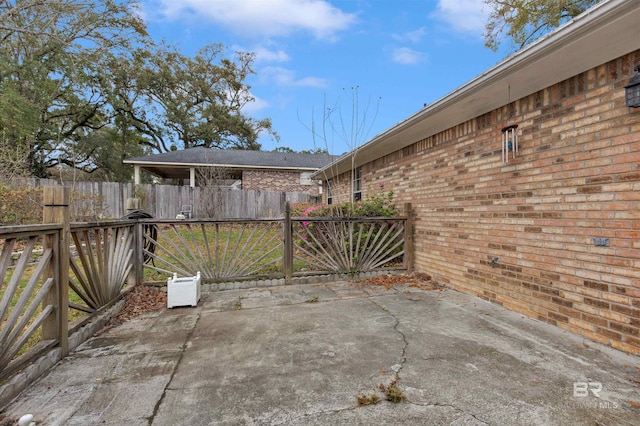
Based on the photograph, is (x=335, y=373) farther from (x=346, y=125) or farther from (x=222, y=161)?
(x=222, y=161)

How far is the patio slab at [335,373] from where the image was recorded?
1.88 meters

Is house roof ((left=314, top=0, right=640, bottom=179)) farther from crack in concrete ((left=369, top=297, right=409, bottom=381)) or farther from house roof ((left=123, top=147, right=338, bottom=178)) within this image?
house roof ((left=123, top=147, right=338, bottom=178))

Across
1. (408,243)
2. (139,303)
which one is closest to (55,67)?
(139,303)

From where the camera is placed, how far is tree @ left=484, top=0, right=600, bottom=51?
8.88 meters

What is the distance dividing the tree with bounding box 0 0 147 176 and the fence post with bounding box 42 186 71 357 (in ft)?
32.0

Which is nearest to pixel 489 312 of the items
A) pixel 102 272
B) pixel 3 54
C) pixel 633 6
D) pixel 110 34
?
pixel 633 6

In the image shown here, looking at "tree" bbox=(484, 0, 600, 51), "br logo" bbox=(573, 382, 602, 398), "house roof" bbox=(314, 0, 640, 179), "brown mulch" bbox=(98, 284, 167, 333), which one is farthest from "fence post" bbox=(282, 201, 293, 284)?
"tree" bbox=(484, 0, 600, 51)

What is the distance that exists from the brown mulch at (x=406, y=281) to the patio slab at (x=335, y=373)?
132cm

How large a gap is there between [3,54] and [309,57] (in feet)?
49.1

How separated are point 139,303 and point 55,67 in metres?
19.4

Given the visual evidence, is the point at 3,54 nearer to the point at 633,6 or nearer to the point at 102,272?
the point at 102,272

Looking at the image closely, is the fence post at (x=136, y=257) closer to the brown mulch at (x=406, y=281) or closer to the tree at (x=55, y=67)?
the brown mulch at (x=406, y=281)

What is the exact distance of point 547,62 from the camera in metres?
2.89

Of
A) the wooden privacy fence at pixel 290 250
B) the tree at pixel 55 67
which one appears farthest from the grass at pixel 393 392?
the tree at pixel 55 67
